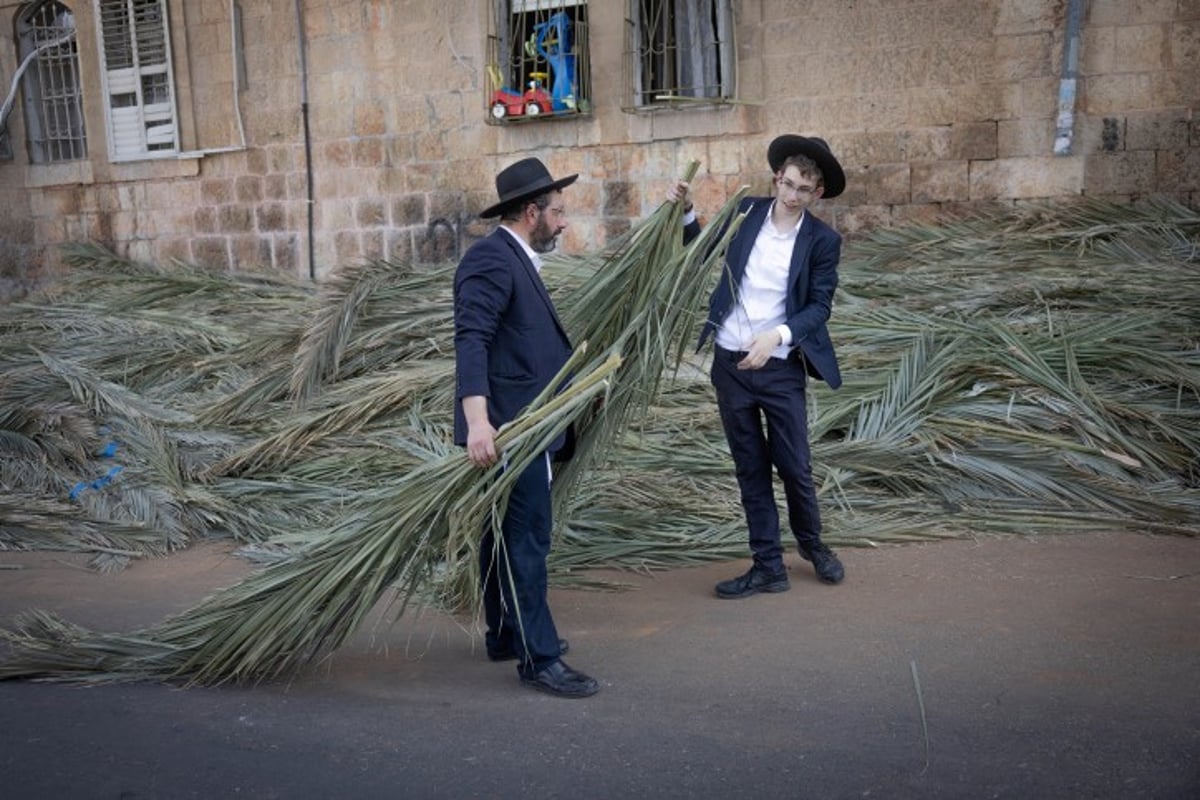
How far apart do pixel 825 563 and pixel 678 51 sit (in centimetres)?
616

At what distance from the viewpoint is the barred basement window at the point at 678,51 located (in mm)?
9383

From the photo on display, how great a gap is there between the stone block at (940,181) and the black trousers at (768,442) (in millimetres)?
4867

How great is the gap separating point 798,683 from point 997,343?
10.1 feet

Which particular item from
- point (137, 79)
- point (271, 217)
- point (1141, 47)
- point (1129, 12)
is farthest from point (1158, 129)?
point (137, 79)

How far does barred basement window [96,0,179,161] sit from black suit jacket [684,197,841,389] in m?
9.31

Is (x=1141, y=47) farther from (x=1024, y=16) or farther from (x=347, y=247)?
(x=347, y=247)

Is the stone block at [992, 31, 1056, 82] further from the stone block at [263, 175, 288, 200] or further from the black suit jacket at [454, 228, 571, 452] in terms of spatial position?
the stone block at [263, 175, 288, 200]

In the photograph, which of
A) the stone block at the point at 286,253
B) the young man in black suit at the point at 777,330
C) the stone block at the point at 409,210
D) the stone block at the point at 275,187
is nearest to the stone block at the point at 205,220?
the stone block at the point at 275,187

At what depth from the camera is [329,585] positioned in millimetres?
3479

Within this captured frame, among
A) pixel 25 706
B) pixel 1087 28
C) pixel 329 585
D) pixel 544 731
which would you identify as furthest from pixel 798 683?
pixel 1087 28

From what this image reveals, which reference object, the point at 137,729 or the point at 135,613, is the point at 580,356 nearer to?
the point at 137,729

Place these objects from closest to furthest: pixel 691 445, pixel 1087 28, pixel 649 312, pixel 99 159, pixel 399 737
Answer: pixel 399 737
pixel 649 312
pixel 691 445
pixel 1087 28
pixel 99 159

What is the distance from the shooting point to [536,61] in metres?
10.1

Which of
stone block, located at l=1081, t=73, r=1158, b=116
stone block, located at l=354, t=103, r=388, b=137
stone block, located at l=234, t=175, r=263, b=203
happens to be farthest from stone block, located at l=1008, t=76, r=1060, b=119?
stone block, located at l=234, t=175, r=263, b=203
